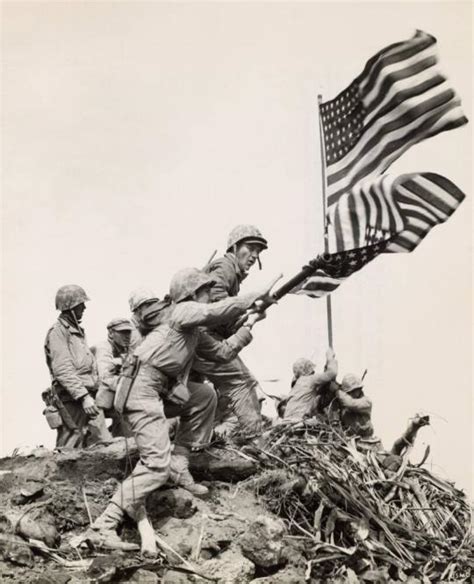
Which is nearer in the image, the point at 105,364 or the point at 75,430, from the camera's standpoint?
the point at 75,430

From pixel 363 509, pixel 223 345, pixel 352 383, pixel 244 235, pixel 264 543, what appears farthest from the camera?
pixel 352 383

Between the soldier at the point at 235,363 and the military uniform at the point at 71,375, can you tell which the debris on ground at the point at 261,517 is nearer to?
the soldier at the point at 235,363

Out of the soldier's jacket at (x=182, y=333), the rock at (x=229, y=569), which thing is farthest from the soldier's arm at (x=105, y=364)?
the rock at (x=229, y=569)

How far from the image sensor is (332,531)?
7.65 m

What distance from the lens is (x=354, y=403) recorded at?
10.4 metres

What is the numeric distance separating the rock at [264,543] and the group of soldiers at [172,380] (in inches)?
32.4

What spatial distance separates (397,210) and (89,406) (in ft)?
14.7

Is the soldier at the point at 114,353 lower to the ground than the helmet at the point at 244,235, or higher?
lower

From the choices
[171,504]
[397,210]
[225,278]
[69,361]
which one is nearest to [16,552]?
[171,504]

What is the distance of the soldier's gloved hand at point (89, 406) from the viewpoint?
978cm

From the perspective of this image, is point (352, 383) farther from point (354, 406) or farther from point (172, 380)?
point (172, 380)

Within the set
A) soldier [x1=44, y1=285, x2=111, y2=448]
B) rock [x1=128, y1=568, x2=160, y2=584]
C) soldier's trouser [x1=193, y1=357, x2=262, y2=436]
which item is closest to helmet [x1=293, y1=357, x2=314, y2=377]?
soldier's trouser [x1=193, y1=357, x2=262, y2=436]

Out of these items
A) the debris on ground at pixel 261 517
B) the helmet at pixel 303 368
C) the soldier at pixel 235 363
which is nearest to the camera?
the debris on ground at pixel 261 517

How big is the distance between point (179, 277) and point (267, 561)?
2667 mm
